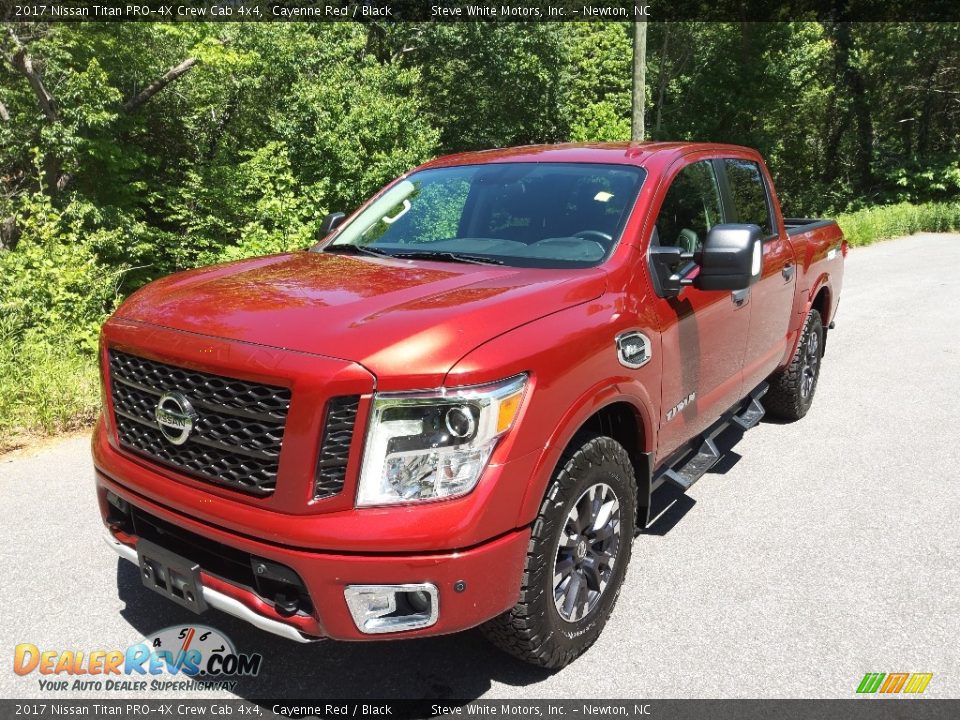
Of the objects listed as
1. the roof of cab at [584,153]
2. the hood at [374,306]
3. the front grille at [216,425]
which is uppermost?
the roof of cab at [584,153]

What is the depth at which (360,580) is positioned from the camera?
2.20 metres

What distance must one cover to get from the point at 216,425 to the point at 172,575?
0.55 m

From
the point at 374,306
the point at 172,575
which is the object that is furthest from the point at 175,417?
the point at 374,306

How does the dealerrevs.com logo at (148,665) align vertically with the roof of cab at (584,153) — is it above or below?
below

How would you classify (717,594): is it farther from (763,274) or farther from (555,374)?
(763,274)

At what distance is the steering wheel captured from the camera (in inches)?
129

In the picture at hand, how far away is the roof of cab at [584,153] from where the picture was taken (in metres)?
3.78

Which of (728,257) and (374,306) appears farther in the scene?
(728,257)

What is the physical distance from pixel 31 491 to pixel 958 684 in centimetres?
465

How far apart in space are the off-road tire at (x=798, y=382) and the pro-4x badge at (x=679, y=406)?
7.16 feet

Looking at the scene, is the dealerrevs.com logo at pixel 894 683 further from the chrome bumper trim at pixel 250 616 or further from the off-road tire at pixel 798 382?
the off-road tire at pixel 798 382

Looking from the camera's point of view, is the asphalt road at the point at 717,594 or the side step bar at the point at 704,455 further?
the side step bar at the point at 704,455

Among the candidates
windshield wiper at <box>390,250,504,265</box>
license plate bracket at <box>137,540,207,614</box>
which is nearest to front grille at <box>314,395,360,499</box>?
license plate bracket at <box>137,540,207,614</box>

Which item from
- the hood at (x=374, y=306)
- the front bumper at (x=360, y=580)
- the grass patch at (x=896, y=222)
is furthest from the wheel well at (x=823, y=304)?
the grass patch at (x=896, y=222)
